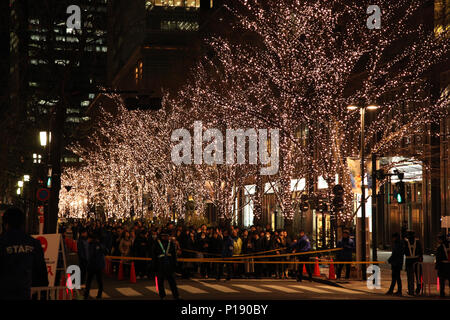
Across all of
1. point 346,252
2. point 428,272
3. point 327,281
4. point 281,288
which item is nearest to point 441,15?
point 346,252

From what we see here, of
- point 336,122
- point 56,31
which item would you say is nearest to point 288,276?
point 336,122

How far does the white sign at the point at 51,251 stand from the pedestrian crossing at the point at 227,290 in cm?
481

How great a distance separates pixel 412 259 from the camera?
20156 millimetres

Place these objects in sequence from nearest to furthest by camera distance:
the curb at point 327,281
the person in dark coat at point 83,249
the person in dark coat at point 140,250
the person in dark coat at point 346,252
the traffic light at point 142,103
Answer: the person in dark coat at point 83,249 < the curb at point 327,281 < the traffic light at point 142,103 < the person in dark coat at point 346,252 < the person in dark coat at point 140,250

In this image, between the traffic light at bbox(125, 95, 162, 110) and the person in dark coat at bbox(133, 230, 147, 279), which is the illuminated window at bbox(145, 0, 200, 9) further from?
the traffic light at bbox(125, 95, 162, 110)

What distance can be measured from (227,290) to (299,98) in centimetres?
1009

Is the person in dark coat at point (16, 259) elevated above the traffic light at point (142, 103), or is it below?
below

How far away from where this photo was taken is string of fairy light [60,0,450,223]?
2936 centimetres

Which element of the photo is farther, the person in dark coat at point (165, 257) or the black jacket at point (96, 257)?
the black jacket at point (96, 257)

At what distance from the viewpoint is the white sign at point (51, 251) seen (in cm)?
1472
